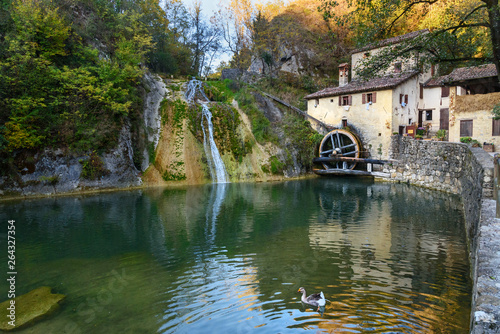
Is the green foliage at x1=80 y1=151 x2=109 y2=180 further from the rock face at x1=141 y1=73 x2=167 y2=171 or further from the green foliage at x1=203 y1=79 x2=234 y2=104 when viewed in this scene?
the green foliage at x1=203 y1=79 x2=234 y2=104

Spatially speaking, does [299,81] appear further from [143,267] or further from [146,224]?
[143,267]

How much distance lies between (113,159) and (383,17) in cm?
1791

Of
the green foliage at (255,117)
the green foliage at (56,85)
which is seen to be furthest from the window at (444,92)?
the green foliage at (56,85)

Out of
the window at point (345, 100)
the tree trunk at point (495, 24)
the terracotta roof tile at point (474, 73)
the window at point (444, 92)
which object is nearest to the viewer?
the tree trunk at point (495, 24)

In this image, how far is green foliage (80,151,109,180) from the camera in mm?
19609

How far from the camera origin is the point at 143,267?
7.59 metres

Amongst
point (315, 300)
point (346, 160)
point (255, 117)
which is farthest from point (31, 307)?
point (255, 117)

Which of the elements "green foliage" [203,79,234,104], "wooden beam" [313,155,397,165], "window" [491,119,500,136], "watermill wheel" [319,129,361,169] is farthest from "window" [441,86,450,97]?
"green foliage" [203,79,234,104]

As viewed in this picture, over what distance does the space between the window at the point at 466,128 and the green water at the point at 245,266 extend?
30.7ft

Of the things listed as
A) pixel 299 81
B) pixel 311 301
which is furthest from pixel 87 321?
pixel 299 81

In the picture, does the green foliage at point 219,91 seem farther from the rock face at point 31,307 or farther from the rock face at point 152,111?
the rock face at point 31,307

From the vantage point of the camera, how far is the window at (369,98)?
1050 inches

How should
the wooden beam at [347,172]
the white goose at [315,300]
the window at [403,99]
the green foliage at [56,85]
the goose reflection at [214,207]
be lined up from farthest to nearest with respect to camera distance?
1. the window at [403,99]
2. the wooden beam at [347,172]
3. the green foliage at [56,85]
4. the goose reflection at [214,207]
5. the white goose at [315,300]

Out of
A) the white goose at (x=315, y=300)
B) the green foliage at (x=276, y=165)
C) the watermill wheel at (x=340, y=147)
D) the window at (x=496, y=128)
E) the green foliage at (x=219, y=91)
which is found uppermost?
the green foliage at (x=219, y=91)
